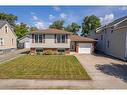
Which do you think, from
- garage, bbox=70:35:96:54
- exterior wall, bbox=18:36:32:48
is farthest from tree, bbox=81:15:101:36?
garage, bbox=70:35:96:54

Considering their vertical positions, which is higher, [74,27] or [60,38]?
[74,27]

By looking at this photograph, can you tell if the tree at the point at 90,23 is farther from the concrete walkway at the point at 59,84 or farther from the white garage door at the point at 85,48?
the concrete walkway at the point at 59,84

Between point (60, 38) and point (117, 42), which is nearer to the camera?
point (117, 42)

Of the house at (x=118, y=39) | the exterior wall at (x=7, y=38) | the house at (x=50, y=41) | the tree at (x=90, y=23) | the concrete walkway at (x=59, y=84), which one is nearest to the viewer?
the concrete walkway at (x=59, y=84)

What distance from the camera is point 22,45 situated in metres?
48.1

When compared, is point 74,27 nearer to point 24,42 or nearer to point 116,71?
point 24,42

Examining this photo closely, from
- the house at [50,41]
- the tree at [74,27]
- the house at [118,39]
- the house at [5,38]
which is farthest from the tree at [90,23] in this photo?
the house at [50,41]

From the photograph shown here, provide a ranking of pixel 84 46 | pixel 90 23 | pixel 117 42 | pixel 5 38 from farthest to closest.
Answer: pixel 90 23 < pixel 84 46 < pixel 5 38 < pixel 117 42

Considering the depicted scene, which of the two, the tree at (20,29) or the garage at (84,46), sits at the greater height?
the tree at (20,29)

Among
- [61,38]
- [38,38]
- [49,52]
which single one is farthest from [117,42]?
[38,38]

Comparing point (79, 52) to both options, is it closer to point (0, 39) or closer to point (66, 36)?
point (66, 36)

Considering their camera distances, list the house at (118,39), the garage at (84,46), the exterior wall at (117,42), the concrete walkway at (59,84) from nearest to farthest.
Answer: the concrete walkway at (59,84) < the house at (118,39) < the exterior wall at (117,42) < the garage at (84,46)
